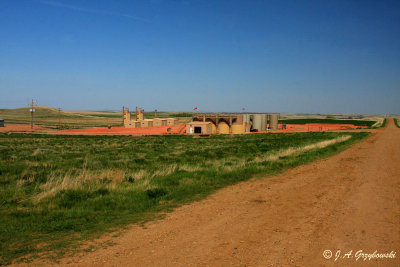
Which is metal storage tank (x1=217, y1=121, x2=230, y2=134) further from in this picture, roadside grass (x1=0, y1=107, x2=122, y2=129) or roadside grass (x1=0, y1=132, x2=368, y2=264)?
roadside grass (x1=0, y1=107, x2=122, y2=129)

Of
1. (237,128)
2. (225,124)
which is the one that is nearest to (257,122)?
(237,128)

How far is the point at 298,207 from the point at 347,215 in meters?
1.34

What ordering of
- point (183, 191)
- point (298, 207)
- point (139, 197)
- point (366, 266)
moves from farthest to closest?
point (183, 191)
point (139, 197)
point (298, 207)
point (366, 266)

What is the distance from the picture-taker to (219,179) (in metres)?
12.6

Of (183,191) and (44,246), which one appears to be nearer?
(44,246)

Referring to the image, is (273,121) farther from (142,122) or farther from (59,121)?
(59,121)

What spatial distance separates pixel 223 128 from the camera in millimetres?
55469

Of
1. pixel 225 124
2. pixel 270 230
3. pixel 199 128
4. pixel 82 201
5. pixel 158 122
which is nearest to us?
pixel 270 230

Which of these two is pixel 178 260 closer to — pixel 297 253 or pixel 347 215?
pixel 297 253

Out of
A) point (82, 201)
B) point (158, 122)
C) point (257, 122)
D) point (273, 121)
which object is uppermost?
point (273, 121)

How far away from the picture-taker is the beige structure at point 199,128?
52188mm

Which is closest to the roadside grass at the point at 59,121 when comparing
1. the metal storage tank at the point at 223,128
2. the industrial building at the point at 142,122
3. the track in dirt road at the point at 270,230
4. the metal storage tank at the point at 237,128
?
the industrial building at the point at 142,122

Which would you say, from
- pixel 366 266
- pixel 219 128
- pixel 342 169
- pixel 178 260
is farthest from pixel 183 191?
pixel 219 128

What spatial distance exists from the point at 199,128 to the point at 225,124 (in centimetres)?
591
